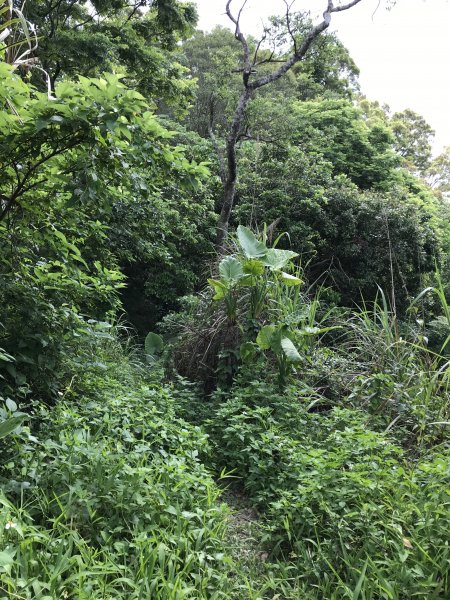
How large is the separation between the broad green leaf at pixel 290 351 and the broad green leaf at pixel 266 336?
14cm

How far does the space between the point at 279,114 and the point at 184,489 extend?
8699 millimetres

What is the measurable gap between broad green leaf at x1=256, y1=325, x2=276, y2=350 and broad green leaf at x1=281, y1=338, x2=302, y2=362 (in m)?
0.14

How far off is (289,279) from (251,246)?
0.53m

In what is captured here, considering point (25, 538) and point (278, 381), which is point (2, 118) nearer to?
point (25, 538)

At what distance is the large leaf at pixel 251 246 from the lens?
5176 millimetres

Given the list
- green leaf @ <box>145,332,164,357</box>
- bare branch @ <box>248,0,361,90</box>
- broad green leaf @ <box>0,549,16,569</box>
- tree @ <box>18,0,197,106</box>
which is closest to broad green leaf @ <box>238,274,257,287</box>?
green leaf @ <box>145,332,164,357</box>

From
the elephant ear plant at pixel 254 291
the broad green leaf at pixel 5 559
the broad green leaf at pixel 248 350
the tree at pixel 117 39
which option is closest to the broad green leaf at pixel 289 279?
the elephant ear plant at pixel 254 291

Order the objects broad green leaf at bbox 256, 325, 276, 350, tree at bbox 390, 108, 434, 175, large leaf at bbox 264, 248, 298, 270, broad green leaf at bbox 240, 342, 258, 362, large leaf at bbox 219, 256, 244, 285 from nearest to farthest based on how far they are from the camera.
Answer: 1. broad green leaf at bbox 256, 325, 276, 350
2. broad green leaf at bbox 240, 342, 258, 362
3. large leaf at bbox 219, 256, 244, 285
4. large leaf at bbox 264, 248, 298, 270
5. tree at bbox 390, 108, 434, 175

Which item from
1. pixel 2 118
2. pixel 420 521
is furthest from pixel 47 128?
pixel 420 521

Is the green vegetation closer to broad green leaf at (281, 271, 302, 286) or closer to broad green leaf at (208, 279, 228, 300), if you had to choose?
broad green leaf at (208, 279, 228, 300)

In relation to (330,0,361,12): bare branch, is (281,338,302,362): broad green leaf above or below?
below

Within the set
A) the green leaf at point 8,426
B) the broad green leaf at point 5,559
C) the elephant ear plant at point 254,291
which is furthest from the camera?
the elephant ear plant at point 254,291

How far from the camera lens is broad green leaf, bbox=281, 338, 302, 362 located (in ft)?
14.3

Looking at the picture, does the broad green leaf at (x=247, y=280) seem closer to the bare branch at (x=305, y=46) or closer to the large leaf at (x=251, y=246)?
the large leaf at (x=251, y=246)
